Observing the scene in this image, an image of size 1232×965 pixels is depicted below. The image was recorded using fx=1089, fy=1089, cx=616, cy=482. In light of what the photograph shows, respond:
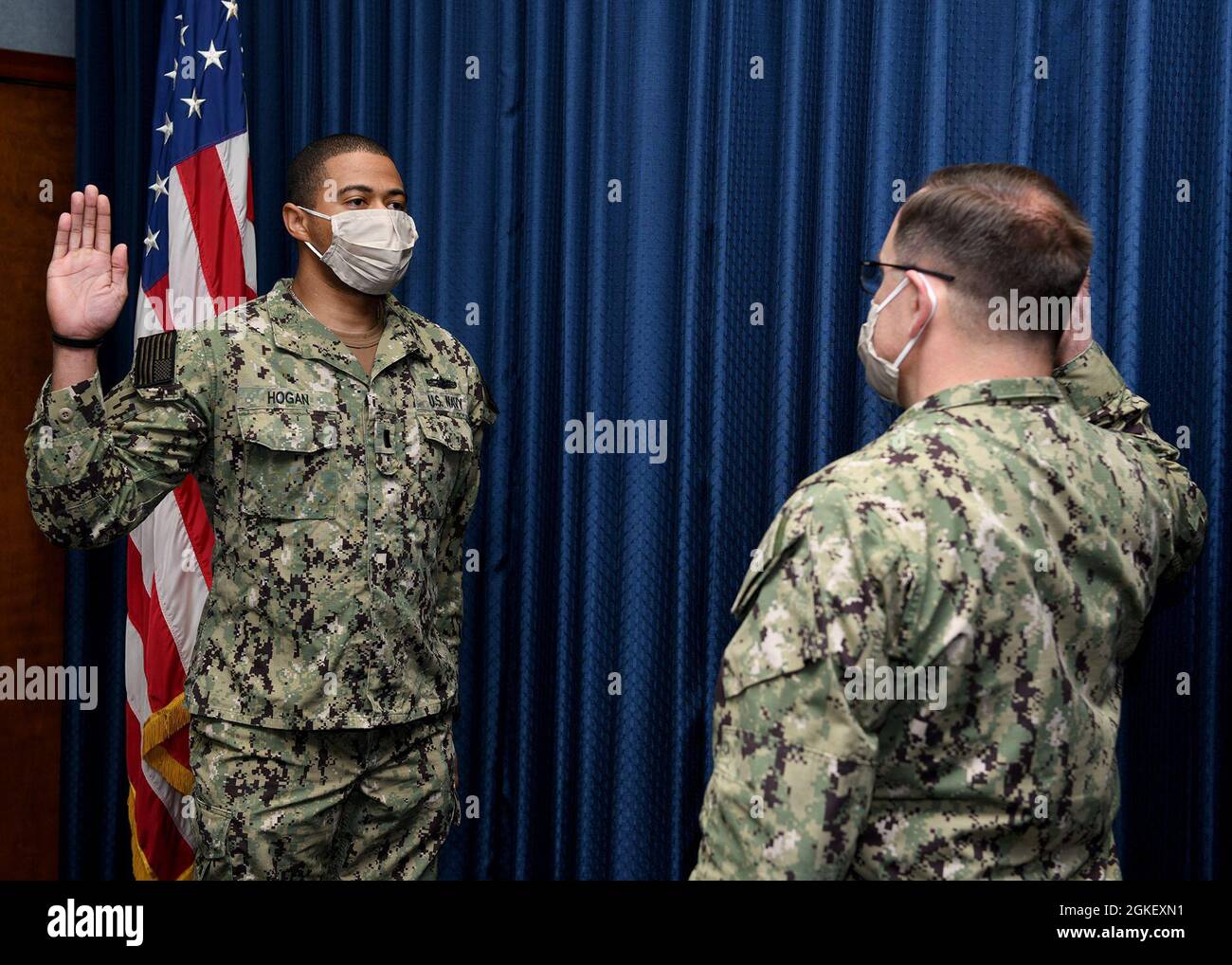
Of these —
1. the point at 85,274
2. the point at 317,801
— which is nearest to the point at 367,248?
the point at 85,274

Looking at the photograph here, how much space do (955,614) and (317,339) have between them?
1306 mm

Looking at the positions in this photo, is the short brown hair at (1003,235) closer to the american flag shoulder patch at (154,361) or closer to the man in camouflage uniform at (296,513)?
the man in camouflage uniform at (296,513)

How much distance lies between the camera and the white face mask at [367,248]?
1.96m

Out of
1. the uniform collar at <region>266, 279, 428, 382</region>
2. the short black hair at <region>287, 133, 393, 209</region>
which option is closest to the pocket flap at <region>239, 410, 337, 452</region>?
the uniform collar at <region>266, 279, 428, 382</region>

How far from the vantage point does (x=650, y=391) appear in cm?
249

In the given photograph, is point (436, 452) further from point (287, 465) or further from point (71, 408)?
point (71, 408)

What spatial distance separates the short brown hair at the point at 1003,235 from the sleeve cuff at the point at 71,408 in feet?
4.13

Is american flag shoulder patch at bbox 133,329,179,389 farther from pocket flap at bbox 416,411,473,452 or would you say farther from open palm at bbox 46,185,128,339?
pocket flap at bbox 416,411,473,452

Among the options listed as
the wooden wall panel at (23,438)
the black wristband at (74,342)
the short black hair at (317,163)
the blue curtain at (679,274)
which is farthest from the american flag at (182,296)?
the black wristband at (74,342)
